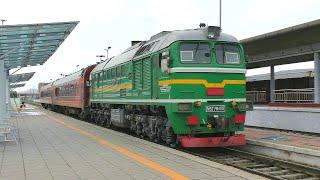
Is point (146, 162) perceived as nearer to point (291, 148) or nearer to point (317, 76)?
point (291, 148)

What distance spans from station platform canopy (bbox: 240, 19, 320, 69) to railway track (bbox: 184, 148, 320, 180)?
28.1 ft

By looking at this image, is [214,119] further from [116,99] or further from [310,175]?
[116,99]

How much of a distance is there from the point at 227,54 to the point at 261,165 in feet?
12.7

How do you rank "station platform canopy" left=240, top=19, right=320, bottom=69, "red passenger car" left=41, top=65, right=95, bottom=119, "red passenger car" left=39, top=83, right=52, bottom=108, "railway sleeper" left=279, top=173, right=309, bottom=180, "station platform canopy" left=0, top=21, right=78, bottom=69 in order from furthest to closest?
1. "red passenger car" left=39, top=83, right=52, bottom=108
2. "red passenger car" left=41, top=65, right=95, bottom=119
3. "station platform canopy" left=240, top=19, right=320, bottom=69
4. "station platform canopy" left=0, top=21, right=78, bottom=69
5. "railway sleeper" left=279, top=173, right=309, bottom=180

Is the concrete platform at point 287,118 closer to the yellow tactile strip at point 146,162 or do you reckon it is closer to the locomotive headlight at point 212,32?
the locomotive headlight at point 212,32

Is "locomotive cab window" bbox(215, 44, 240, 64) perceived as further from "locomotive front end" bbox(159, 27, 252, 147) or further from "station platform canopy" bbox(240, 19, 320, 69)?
"station platform canopy" bbox(240, 19, 320, 69)

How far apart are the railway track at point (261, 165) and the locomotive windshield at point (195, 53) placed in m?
2.55

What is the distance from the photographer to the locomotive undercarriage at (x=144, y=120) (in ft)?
48.5

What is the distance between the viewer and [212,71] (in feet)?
45.3

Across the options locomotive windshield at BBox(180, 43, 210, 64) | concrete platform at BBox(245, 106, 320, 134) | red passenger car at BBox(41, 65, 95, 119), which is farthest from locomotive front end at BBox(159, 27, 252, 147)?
red passenger car at BBox(41, 65, 95, 119)

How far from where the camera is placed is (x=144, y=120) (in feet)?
55.1

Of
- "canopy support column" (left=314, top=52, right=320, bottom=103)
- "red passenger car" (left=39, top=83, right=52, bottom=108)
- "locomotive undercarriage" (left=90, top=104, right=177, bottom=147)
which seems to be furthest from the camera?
"red passenger car" (left=39, top=83, right=52, bottom=108)

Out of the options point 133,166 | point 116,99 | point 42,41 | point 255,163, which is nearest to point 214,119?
point 255,163

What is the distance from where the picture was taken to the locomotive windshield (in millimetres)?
13828
